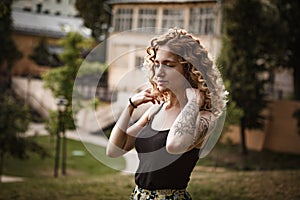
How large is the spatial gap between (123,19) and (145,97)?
17965 millimetres

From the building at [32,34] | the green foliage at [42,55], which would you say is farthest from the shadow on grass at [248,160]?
the green foliage at [42,55]

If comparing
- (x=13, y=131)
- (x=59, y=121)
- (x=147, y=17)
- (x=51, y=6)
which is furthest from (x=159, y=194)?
(x=147, y=17)

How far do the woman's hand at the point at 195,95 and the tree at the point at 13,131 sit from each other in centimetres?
872

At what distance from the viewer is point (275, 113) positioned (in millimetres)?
16031

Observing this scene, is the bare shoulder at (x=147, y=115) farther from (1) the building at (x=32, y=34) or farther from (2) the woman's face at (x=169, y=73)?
(1) the building at (x=32, y=34)

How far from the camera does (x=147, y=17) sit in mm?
19188

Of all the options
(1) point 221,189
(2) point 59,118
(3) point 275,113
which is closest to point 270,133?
(3) point 275,113

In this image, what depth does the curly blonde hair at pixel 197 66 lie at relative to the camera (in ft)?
7.72

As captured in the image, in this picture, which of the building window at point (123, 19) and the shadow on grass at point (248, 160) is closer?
the shadow on grass at point (248, 160)

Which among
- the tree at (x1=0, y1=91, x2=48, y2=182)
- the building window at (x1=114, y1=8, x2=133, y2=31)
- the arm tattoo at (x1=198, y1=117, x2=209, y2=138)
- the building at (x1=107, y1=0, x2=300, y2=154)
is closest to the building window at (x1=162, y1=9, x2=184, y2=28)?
the building at (x1=107, y1=0, x2=300, y2=154)

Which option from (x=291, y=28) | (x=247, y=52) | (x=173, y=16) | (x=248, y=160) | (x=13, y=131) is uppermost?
(x=291, y=28)

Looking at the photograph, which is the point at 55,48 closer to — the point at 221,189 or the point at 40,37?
the point at 40,37

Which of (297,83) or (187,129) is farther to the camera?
(297,83)

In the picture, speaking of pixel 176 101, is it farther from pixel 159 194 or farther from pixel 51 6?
pixel 51 6
